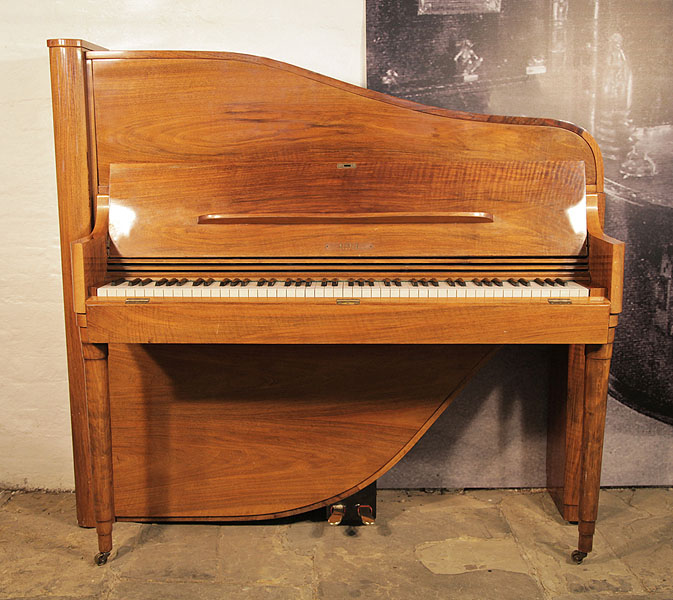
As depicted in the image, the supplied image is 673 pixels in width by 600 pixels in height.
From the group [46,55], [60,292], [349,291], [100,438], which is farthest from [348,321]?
[46,55]

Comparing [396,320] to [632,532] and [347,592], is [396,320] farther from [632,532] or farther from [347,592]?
[632,532]

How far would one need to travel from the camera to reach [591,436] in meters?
2.23

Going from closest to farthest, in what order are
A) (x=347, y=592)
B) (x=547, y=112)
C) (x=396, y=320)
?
(x=396, y=320) → (x=347, y=592) → (x=547, y=112)

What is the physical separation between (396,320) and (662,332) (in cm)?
145

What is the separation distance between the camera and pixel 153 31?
2.70 m

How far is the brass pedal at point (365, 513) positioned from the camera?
2596mm

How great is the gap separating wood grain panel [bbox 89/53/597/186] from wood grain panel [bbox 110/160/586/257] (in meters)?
0.08

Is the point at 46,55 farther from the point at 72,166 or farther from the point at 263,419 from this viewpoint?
the point at 263,419

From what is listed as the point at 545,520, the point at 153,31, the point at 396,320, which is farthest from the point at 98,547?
the point at 153,31

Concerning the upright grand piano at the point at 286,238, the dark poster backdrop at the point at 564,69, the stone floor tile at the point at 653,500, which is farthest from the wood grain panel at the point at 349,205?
the stone floor tile at the point at 653,500

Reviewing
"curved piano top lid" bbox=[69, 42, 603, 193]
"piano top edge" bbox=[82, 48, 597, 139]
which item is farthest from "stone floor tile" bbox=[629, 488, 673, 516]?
"piano top edge" bbox=[82, 48, 597, 139]

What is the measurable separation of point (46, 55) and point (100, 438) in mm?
1535

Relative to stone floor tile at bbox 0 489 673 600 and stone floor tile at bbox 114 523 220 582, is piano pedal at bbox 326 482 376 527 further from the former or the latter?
stone floor tile at bbox 114 523 220 582

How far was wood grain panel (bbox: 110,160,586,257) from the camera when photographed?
2285 millimetres
